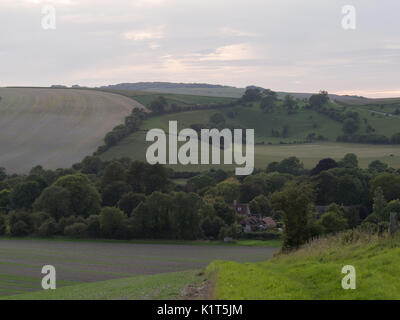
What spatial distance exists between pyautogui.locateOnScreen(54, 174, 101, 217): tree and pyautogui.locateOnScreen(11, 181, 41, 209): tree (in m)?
6.88

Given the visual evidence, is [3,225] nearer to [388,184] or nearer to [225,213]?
[225,213]

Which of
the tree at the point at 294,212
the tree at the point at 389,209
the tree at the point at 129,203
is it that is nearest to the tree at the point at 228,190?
the tree at the point at 129,203

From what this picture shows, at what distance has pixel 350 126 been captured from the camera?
159 meters

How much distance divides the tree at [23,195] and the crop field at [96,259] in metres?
18.9

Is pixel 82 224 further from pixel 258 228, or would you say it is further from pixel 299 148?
pixel 299 148

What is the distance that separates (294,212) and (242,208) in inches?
2182

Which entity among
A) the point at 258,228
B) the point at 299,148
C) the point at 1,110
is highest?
the point at 1,110

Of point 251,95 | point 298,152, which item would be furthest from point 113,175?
point 251,95

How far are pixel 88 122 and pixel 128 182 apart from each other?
60014 millimetres

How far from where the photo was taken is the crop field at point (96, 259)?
4275cm

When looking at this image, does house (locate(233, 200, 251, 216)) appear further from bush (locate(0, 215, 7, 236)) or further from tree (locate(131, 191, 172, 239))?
bush (locate(0, 215, 7, 236))

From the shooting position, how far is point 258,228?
76.8 metres

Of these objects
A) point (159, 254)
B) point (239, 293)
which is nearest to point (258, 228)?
point (159, 254)

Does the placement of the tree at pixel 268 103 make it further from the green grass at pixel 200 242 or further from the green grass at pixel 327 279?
the green grass at pixel 327 279
